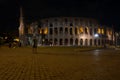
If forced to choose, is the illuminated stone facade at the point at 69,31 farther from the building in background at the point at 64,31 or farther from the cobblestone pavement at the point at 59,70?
the cobblestone pavement at the point at 59,70

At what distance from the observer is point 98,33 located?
101688 millimetres

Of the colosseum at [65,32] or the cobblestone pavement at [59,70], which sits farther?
the colosseum at [65,32]

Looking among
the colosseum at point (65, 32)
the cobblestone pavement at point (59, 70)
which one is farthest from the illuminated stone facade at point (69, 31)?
the cobblestone pavement at point (59, 70)

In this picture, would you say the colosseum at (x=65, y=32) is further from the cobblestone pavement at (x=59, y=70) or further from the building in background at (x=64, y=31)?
the cobblestone pavement at (x=59, y=70)

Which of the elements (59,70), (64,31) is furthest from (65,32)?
(59,70)

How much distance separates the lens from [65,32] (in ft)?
317

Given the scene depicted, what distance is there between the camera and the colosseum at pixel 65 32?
96688mm

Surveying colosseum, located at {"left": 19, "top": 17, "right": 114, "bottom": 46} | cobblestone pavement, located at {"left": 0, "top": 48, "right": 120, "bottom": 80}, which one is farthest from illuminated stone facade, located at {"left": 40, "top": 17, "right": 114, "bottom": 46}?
cobblestone pavement, located at {"left": 0, "top": 48, "right": 120, "bottom": 80}

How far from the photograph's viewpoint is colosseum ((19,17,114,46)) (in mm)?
96688

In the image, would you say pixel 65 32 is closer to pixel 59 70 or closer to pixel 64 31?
pixel 64 31

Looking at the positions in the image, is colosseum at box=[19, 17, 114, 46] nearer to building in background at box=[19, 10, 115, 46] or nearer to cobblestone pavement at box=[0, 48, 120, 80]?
building in background at box=[19, 10, 115, 46]

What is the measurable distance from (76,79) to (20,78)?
2172mm

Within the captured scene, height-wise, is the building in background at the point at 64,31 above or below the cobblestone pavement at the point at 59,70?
A: above

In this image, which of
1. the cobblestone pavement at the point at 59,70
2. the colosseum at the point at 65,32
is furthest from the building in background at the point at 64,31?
the cobblestone pavement at the point at 59,70
